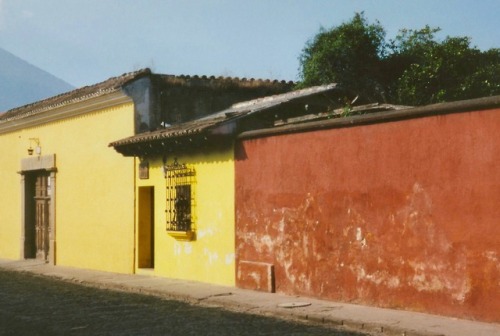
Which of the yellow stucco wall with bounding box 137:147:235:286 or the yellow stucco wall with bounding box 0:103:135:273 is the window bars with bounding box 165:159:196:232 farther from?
the yellow stucco wall with bounding box 0:103:135:273

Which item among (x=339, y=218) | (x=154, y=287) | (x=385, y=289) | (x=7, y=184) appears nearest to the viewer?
(x=385, y=289)

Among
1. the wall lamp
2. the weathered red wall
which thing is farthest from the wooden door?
the weathered red wall

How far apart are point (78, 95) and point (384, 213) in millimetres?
11263

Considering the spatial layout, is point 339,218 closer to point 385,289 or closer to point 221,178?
point 385,289

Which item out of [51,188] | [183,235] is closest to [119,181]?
[183,235]

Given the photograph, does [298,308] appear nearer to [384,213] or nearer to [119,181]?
[384,213]

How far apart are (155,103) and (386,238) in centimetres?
825

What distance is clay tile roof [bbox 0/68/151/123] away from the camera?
54.5 ft

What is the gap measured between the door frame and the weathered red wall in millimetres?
9160

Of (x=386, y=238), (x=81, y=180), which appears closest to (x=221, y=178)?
(x=386, y=238)

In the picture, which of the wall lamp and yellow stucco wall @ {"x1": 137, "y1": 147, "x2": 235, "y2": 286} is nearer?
yellow stucco wall @ {"x1": 137, "y1": 147, "x2": 235, "y2": 286}

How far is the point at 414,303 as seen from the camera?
31.4 feet

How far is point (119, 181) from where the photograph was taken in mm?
17234

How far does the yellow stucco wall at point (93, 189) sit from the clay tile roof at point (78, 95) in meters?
0.50
